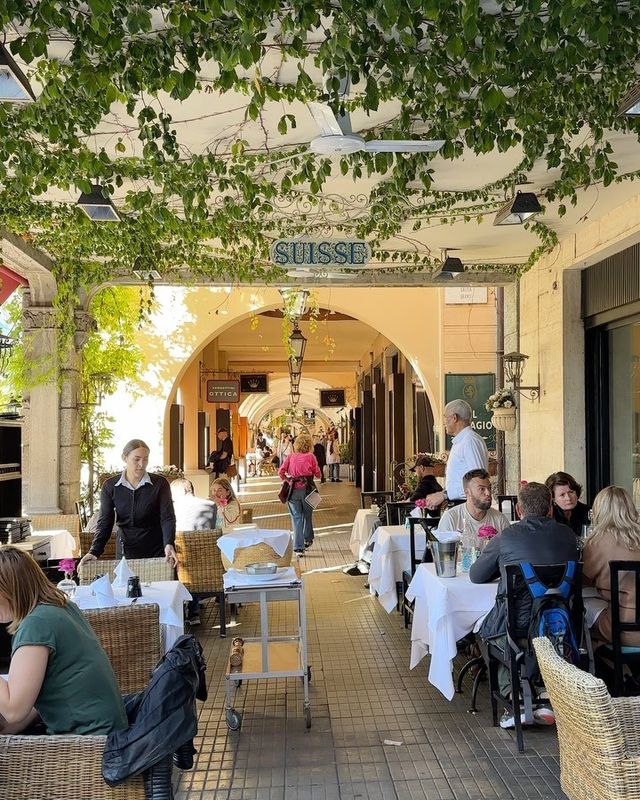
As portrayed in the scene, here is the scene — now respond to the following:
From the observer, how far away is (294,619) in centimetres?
752

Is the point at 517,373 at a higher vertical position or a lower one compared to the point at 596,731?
higher

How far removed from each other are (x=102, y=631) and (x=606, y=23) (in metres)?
3.42

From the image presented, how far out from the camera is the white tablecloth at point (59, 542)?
7508 millimetres

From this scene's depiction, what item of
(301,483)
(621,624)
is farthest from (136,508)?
(301,483)

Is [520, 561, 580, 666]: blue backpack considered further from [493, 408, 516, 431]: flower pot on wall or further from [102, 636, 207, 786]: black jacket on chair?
[493, 408, 516, 431]: flower pot on wall

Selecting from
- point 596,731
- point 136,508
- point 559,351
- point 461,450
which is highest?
point 559,351

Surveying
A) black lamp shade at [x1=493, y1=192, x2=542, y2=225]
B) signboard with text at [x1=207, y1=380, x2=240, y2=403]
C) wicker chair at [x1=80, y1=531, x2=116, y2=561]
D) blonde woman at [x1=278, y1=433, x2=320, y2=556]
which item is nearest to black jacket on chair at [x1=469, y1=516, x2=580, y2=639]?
black lamp shade at [x1=493, y1=192, x2=542, y2=225]

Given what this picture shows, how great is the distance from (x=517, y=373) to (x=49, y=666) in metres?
7.42

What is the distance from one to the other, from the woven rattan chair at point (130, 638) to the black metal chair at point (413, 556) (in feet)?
8.75

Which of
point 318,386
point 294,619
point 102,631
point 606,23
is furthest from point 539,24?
point 318,386

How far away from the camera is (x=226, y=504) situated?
841 centimetres

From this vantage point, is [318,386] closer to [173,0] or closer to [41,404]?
[41,404]

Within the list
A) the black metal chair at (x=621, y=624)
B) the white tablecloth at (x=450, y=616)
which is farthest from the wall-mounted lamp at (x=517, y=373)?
the black metal chair at (x=621, y=624)

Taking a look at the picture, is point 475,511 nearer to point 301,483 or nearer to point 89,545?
point 89,545
